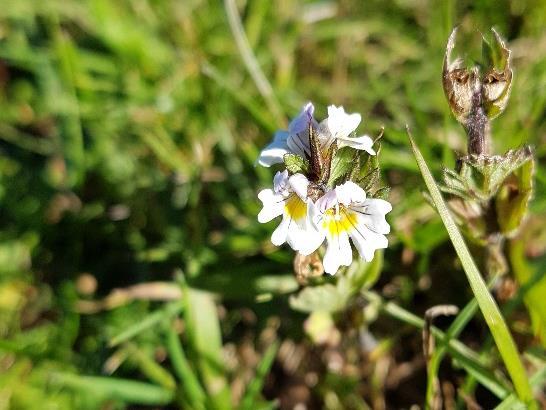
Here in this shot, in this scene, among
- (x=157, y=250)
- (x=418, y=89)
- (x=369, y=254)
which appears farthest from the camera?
(x=418, y=89)

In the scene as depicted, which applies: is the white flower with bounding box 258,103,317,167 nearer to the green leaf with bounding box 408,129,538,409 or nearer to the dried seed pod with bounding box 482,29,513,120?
the green leaf with bounding box 408,129,538,409

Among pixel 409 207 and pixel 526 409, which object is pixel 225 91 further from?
pixel 526 409

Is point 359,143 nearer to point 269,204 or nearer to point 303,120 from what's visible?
point 303,120

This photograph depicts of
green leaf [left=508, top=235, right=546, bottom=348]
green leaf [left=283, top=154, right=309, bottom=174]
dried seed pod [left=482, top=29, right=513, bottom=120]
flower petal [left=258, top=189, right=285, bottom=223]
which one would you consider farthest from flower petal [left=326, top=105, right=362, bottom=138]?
green leaf [left=508, top=235, right=546, bottom=348]

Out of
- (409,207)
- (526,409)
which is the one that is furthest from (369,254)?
(409,207)

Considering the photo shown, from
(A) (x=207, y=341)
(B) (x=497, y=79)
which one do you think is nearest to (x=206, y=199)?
(A) (x=207, y=341)

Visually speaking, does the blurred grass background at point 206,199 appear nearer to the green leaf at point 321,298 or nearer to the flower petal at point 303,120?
the green leaf at point 321,298

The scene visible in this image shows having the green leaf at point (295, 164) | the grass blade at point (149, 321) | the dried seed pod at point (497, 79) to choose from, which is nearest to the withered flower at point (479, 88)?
the dried seed pod at point (497, 79)
